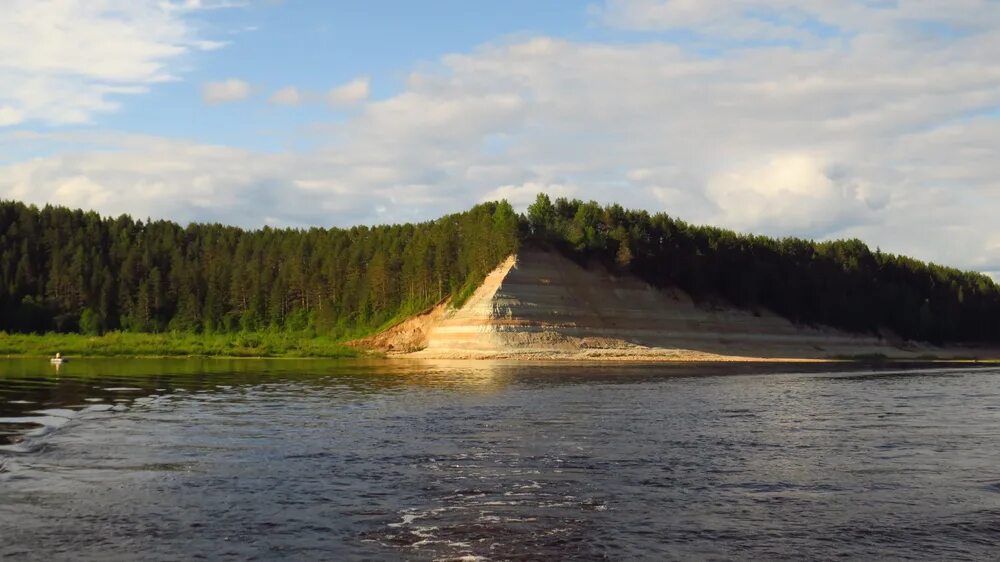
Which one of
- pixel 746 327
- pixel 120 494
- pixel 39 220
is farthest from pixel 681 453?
pixel 39 220

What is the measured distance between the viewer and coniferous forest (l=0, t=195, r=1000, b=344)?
110 meters

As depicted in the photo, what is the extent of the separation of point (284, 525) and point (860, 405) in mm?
33308

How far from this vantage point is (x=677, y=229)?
11712 cm

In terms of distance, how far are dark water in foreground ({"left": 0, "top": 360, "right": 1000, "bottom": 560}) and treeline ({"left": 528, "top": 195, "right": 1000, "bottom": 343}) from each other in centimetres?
6433

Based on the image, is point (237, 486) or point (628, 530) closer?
point (628, 530)

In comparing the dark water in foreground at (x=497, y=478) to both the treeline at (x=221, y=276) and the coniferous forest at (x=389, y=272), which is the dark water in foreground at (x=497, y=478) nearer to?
the coniferous forest at (x=389, y=272)

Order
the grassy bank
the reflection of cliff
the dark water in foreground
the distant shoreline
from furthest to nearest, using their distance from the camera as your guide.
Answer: the grassy bank, the reflection of cliff, the distant shoreline, the dark water in foreground

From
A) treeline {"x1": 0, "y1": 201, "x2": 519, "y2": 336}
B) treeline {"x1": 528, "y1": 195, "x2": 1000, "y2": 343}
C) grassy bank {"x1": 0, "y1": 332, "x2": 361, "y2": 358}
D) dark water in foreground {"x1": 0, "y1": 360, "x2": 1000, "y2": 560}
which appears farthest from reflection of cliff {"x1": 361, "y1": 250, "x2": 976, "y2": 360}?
dark water in foreground {"x1": 0, "y1": 360, "x2": 1000, "y2": 560}

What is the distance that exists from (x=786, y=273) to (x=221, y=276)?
88482 millimetres

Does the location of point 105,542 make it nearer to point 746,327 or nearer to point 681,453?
point 681,453

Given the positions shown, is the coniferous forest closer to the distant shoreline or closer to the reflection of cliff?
the reflection of cliff

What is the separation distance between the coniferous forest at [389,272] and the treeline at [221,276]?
0.27 meters

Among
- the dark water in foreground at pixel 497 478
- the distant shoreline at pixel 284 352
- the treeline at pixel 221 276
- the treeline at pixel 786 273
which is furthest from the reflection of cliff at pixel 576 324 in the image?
the dark water in foreground at pixel 497 478

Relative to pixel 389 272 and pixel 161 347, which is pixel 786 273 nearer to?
pixel 389 272
